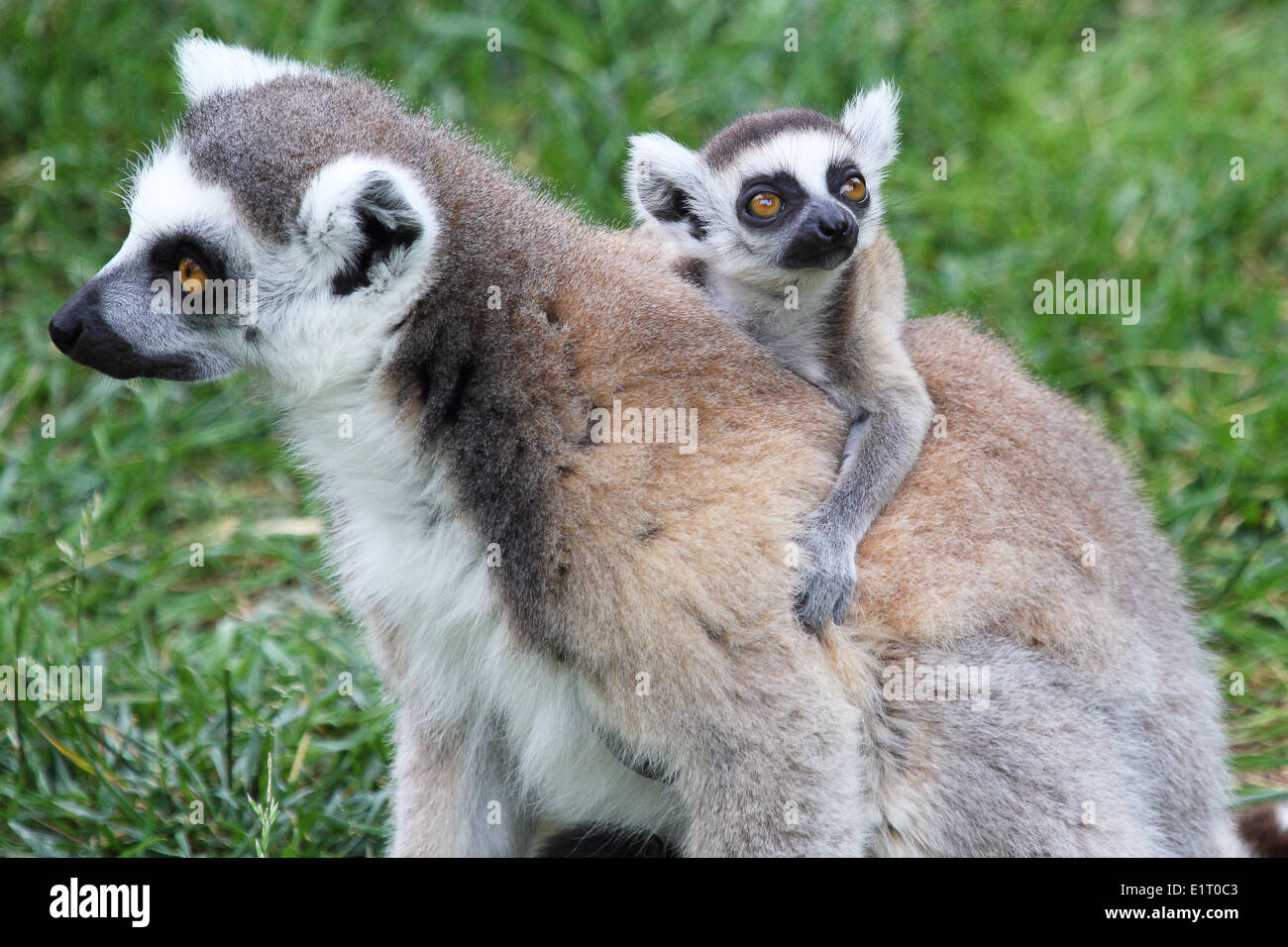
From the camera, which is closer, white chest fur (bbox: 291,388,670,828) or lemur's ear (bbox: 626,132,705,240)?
white chest fur (bbox: 291,388,670,828)

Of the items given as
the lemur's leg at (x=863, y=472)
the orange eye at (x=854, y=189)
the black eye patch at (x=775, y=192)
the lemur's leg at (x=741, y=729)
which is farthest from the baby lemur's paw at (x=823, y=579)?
the orange eye at (x=854, y=189)

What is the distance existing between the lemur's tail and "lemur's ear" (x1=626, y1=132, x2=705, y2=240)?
2.54 meters

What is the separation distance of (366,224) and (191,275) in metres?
0.50

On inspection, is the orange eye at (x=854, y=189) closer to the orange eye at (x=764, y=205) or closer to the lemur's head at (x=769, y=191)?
the lemur's head at (x=769, y=191)

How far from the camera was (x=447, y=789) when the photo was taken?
4.18 meters

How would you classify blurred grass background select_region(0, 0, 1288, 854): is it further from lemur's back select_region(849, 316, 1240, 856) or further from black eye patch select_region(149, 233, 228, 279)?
black eye patch select_region(149, 233, 228, 279)

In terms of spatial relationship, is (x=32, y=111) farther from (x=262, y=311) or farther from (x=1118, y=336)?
(x=1118, y=336)

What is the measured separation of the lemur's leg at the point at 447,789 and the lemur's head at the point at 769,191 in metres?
1.70

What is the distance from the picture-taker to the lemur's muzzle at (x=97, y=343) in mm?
3592

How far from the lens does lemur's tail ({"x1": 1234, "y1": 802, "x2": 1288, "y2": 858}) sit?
427 cm
